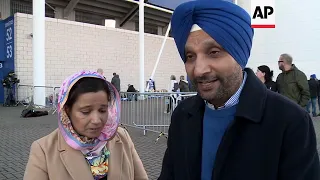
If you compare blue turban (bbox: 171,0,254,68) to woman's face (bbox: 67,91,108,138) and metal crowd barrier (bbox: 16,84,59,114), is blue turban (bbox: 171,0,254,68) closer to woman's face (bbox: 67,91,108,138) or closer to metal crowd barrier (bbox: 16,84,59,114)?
woman's face (bbox: 67,91,108,138)

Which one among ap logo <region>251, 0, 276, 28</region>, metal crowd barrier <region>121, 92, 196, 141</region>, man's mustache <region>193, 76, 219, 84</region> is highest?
ap logo <region>251, 0, 276, 28</region>

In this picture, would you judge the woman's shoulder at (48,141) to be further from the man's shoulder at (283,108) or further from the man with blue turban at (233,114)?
the man's shoulder at (283,108)

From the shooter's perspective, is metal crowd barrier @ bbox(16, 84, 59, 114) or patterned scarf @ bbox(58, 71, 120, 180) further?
metal crowd barrier @ bbox(16, 84, 59, 114)

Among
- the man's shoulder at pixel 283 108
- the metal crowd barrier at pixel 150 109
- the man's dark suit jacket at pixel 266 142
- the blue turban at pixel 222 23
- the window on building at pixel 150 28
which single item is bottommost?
the metal crowd barrier at pixel 150 109

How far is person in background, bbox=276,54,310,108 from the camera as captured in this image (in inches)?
214

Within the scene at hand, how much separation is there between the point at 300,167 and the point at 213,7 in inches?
25.9

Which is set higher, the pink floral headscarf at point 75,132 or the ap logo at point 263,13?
the ap logo at point 263,13

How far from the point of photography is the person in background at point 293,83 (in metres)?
5.44

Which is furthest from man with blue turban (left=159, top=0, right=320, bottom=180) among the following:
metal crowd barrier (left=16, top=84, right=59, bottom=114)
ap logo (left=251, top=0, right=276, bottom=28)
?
metal crowd barrier (left=16, top=84, right=59, bottom=114)

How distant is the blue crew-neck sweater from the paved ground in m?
3.72

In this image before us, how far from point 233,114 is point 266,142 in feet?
0.57

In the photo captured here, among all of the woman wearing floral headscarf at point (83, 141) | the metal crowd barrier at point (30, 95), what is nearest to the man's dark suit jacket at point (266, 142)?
the woman wearing floral headscarf at point (83, 141)

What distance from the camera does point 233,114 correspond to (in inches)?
49.8

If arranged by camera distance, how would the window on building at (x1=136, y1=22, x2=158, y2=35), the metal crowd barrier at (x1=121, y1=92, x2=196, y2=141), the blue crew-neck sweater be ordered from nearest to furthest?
the blue crew-neck sweater, the metal crowd barrier at (x1=121, y1=92, x2=196, y2=141), the window on building at (x1=136, y1=22, x2=158, y2=35)
